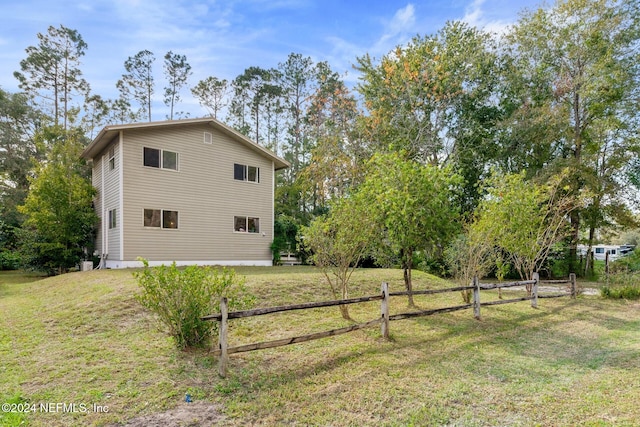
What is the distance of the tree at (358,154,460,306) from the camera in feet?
25.9

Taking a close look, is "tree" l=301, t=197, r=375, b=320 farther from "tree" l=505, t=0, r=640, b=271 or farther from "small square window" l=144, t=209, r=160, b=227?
"tree" l=505, t=0, r=640, b=271

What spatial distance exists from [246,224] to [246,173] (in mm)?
2516

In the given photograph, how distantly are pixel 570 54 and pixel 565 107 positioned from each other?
2653 millimetres

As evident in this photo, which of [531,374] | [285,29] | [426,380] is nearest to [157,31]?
[285,29]

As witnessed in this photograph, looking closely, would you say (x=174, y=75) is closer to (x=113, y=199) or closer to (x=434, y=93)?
(x=113, y=199)

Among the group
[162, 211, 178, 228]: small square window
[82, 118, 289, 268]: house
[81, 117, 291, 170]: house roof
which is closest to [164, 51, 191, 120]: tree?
[82, 118, 289, 268]: house

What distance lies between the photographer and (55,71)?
27062 mm

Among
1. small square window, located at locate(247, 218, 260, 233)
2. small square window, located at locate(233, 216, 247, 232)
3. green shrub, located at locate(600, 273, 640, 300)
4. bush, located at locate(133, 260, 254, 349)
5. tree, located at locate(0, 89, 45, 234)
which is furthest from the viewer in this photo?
tree, located at locate(0, 89, 45, 234)

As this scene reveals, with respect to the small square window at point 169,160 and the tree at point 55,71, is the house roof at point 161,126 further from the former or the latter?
the tree at point 55,71

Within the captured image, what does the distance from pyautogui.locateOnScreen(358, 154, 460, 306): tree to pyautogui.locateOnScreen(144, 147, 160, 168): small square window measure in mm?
10619

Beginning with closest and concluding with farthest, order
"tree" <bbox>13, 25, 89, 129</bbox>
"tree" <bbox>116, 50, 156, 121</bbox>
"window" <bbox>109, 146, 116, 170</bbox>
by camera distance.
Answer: "window" <bbox>109, 146, 116, 170</bbox> → "tree" <bbox>13, 25, 89, 129</bbox> → "tree" <bbox>116, 50, 156, 121</bbox>

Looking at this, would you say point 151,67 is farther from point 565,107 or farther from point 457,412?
point 457,412

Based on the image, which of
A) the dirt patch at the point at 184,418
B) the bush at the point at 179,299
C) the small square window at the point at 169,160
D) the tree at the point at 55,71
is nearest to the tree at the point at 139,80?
the tree at the point at 55,71

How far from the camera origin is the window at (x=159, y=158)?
15088 mm
